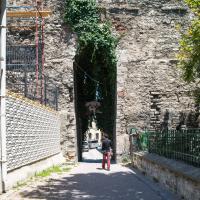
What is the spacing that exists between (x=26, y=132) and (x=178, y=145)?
176 inches

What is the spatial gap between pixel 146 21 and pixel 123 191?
13.1m

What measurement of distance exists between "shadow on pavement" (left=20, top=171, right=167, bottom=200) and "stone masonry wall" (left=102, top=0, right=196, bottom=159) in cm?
801

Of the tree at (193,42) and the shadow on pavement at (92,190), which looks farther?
the tree at (193,42)

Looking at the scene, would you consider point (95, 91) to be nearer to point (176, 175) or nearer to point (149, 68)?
point (149, 68)

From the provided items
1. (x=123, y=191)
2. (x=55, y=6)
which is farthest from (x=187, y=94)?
(x=123, y=191)

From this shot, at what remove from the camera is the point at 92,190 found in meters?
10.8

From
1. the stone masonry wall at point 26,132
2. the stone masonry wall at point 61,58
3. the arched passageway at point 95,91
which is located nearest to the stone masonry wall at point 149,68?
the arched passageway at point 95,91

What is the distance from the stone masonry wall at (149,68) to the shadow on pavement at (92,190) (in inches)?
315

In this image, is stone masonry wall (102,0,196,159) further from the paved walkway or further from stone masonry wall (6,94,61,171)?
the paved walkway

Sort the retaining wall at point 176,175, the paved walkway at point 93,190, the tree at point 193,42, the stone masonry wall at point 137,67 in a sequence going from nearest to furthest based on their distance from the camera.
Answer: the retaining wall at point 176,175 < the paved walkway at point 93,190 < the tree at point 193,42 < the stone masonry wall at point 137,67

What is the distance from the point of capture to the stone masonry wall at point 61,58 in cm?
2094

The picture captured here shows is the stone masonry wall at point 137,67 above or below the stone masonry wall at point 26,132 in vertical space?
above

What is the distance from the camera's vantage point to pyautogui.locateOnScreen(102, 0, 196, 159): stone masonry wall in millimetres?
21266

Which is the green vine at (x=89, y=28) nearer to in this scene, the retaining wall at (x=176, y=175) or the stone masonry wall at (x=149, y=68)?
the stone masonry wall at (x=149, y=68)
